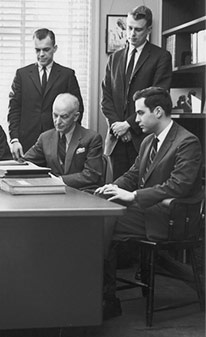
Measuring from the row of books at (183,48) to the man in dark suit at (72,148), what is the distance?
4.31ft

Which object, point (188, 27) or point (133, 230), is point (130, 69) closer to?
point (188, 27)

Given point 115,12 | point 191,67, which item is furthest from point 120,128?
point 115,12

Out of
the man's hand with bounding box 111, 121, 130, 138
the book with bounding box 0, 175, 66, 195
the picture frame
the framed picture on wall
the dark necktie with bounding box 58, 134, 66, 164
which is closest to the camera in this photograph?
the book with bounding box 0, 175, 66, 195

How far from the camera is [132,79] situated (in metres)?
4.84

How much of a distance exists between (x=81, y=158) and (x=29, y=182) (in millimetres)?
975

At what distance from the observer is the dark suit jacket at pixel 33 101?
5.18 m

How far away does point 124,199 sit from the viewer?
10.9ft

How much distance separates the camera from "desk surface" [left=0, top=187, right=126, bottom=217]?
2541 mm

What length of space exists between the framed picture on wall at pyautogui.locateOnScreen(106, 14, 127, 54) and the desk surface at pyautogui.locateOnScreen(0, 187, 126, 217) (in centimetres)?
304

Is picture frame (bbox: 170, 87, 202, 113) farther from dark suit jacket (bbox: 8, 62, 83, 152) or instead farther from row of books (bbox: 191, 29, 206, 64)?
dark suit jacket (bbox: 8, 62, 83, 152)

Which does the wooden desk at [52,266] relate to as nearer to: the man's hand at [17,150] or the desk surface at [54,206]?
the desk surface at [54,206]

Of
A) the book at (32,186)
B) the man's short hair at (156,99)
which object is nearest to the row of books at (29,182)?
the book at (32,186)

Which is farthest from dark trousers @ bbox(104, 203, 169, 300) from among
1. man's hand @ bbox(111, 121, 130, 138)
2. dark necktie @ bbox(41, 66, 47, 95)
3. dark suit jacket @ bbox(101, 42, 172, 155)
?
dark necktie @ bbox(41, 66, 47, 95)

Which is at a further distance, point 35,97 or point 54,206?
point 35,97
